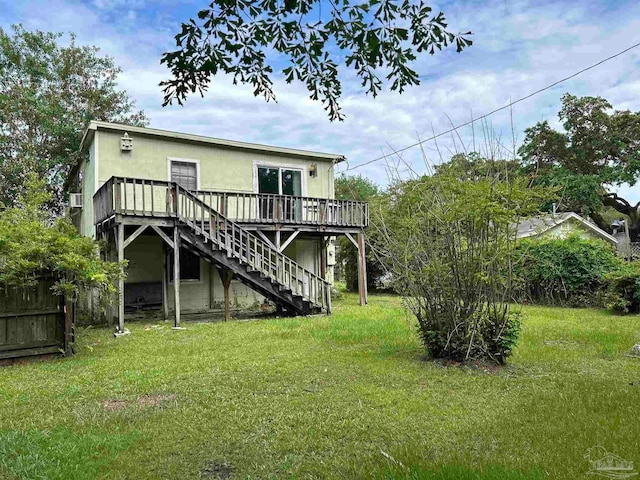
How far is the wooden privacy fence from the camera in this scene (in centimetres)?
645

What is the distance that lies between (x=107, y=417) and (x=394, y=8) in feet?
13.7

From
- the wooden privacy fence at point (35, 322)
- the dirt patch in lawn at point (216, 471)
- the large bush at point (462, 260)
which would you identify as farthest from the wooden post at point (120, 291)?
the dirt patch in lawn at point (216, 471)

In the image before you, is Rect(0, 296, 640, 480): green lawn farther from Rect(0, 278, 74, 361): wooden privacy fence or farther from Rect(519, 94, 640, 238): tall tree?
Rect(519, 94, 640, 238): tall tree

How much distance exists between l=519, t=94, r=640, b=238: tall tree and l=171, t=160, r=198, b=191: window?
1902 cm

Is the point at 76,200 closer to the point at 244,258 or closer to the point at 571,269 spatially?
the point at 244,258

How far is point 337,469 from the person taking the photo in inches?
119

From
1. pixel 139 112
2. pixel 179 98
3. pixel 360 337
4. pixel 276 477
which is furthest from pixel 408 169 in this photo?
pixel 139 112

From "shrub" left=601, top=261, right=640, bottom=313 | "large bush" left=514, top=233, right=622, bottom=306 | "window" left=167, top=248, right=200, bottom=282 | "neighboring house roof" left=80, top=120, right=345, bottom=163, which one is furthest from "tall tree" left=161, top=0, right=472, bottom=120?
"large bush" left=514, top=233, right=622, bottom=306

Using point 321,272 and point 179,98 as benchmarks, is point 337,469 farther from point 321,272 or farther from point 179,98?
point 321,272

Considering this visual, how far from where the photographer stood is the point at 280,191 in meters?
14.1

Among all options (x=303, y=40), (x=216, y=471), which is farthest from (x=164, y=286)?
(x=303, y=40)

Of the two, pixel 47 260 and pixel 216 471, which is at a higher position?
pixel 47 260

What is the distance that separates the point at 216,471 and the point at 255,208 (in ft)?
30.9

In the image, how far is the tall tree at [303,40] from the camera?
275 centimetres
